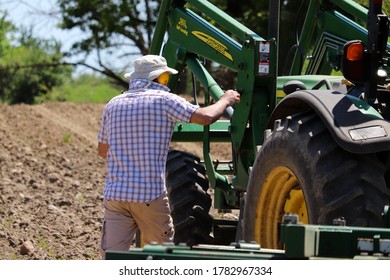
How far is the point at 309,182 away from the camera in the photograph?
23.8 ft

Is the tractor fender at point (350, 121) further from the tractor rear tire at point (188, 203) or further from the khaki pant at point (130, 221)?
the tractor rear tire at point (188, 203)

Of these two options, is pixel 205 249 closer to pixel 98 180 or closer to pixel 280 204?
pixel 280 204

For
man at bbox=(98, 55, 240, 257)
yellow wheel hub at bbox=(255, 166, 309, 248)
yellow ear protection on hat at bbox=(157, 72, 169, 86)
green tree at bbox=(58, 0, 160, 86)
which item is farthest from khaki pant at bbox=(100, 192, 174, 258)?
green tree at bbox=(58, 0, 160, 86)

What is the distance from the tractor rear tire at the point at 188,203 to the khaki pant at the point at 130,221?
1.75m

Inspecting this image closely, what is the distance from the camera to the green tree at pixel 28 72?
36.2 m

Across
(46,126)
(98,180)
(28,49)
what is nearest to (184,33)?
(98,180)

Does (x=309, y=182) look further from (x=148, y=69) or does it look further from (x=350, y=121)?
(x=148, y=69)

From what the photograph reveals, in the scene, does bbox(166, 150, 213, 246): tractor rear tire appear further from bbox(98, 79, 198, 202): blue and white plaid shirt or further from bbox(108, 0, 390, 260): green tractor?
bbox(98, 79, 198, 202): blue and white plaid shirt

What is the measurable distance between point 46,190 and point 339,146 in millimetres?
9060

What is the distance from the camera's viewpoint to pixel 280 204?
8.06m

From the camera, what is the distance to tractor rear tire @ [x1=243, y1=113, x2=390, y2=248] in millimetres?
6969

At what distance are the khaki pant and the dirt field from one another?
9.19 ft

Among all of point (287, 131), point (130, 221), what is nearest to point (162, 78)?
point (130, 221)

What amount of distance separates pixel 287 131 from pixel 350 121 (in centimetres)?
64
